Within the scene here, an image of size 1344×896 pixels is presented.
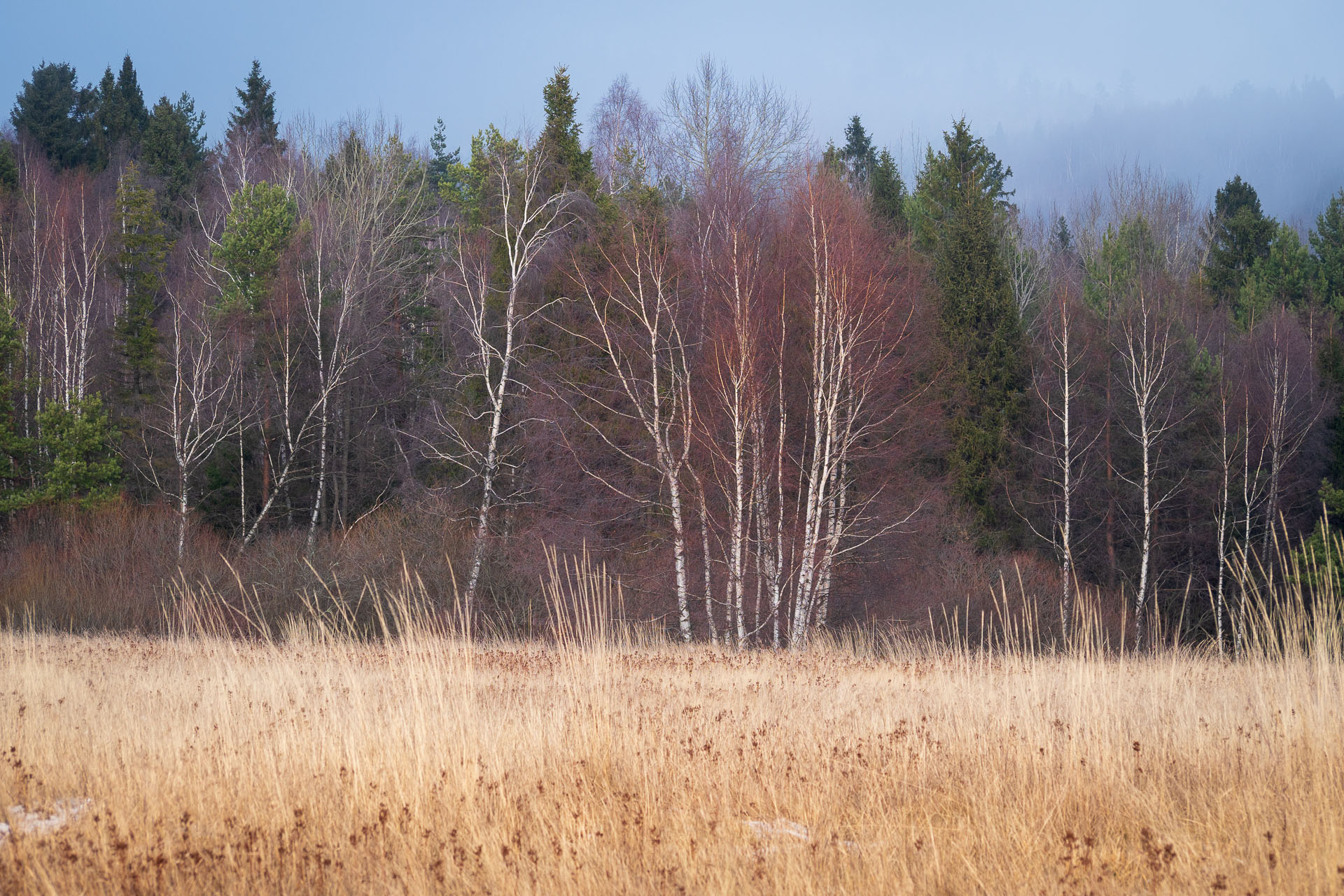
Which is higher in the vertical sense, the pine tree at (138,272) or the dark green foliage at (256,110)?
the dark green foliage at (256,110)

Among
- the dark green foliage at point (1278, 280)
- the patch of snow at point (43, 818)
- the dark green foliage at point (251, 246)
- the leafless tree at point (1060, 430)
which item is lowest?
the patch of snow at point (43, 818)

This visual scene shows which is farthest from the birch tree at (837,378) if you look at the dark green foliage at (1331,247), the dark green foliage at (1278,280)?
the dark green foliage at (1331,247)

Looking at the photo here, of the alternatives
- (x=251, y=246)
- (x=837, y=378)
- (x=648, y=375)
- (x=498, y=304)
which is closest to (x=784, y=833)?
(x=837, y=378)

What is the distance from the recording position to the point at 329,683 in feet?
25.2

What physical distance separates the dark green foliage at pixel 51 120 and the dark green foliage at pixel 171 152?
2859mm

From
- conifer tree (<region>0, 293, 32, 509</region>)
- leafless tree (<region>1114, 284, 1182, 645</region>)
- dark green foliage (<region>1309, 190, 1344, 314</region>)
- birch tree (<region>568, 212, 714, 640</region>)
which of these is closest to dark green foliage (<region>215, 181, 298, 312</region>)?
conifer tree (<region>0, 293, 32, 509</region>)

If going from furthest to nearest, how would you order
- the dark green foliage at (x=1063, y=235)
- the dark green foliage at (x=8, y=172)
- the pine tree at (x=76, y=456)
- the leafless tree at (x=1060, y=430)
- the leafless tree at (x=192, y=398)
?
the dark green foliage at (x=1063, y=235) < the dark green foliage at (x=8, y=172) < the leafless tree at (x=1060, y=430) < the leafless tree at (x=192, y=398) < the pine tree at (x=76, y=456)

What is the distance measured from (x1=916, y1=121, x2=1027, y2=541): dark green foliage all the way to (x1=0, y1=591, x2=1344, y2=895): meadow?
15.9m

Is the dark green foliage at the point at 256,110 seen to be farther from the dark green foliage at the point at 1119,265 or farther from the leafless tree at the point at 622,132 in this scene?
the dark green foliage at the point at 1119,265

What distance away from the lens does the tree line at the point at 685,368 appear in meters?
16.1

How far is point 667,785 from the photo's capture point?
5148 millimetres

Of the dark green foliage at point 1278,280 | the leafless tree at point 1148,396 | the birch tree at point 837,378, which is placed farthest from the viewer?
the dark green foliage at point 1278,280

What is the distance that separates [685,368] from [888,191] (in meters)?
20.4

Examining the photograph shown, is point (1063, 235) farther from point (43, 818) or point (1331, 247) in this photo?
point (43, 818)
